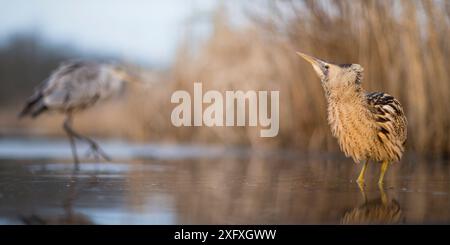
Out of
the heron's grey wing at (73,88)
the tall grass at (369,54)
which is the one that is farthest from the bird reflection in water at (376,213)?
the heron's grey wing at (73,88)

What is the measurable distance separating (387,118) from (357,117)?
11.6 inches

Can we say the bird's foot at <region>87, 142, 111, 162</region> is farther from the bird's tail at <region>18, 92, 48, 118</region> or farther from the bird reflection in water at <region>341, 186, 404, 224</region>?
the bird reflection in water at <region>341, 186, 404, 224</region>

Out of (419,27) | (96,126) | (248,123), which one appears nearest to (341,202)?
(419,27)

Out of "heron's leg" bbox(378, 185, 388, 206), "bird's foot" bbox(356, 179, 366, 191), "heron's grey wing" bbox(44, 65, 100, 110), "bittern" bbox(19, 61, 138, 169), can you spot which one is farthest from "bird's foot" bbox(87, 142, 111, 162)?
"heron's leg" bbox(378, 185, 388, 206)

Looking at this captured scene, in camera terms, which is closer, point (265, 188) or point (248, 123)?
point (265, 188)

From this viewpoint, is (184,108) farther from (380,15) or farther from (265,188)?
(265,188)

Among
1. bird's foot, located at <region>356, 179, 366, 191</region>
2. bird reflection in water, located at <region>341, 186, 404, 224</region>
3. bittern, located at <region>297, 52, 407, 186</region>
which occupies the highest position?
bittern, located at <region>297, 52, 407, 186</region>

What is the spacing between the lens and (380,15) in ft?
31.7

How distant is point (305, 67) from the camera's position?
11211mm

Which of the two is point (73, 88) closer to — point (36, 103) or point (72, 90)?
point (72, 90)

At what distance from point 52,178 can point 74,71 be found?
12.4 feet

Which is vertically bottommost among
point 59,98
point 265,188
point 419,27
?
point 265,188

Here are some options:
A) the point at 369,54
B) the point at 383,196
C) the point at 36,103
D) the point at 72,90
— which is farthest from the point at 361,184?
the point at 36,103

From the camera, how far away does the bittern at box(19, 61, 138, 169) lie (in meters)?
10.0
